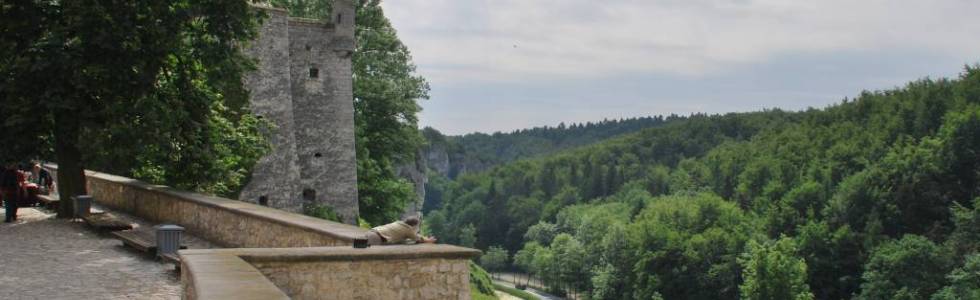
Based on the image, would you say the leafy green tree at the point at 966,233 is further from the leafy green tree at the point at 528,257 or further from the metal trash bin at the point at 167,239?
the leafy green tree at the point at 528,257

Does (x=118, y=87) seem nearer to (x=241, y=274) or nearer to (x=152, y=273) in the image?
(x=152, y=273)

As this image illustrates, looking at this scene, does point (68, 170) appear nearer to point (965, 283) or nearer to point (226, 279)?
point (226, 279)

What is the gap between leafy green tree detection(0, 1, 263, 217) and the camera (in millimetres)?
19141

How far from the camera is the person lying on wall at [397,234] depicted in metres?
12.0

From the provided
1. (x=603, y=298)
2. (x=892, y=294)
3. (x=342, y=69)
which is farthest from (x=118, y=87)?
(x=603, y=298)

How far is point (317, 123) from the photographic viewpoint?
1459 inches

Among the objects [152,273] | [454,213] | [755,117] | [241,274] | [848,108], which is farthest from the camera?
[454,213]

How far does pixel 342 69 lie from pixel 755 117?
496 ft

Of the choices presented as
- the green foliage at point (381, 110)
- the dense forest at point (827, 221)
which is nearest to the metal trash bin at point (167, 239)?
the green foliage at point (381, 110)

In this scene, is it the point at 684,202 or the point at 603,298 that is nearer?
the point at 603,298

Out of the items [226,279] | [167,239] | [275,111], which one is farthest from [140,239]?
[275,111]

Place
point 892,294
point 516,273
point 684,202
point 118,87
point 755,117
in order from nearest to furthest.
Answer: point 118,87 < point 892,294 < point 684,202 < point 516,273 < point 755,117

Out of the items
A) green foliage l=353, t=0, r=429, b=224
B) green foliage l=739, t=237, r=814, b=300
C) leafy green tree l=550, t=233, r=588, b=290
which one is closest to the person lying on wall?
green foliage l=353, t=0, r=429, b=224

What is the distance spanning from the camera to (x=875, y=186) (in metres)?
73.0
